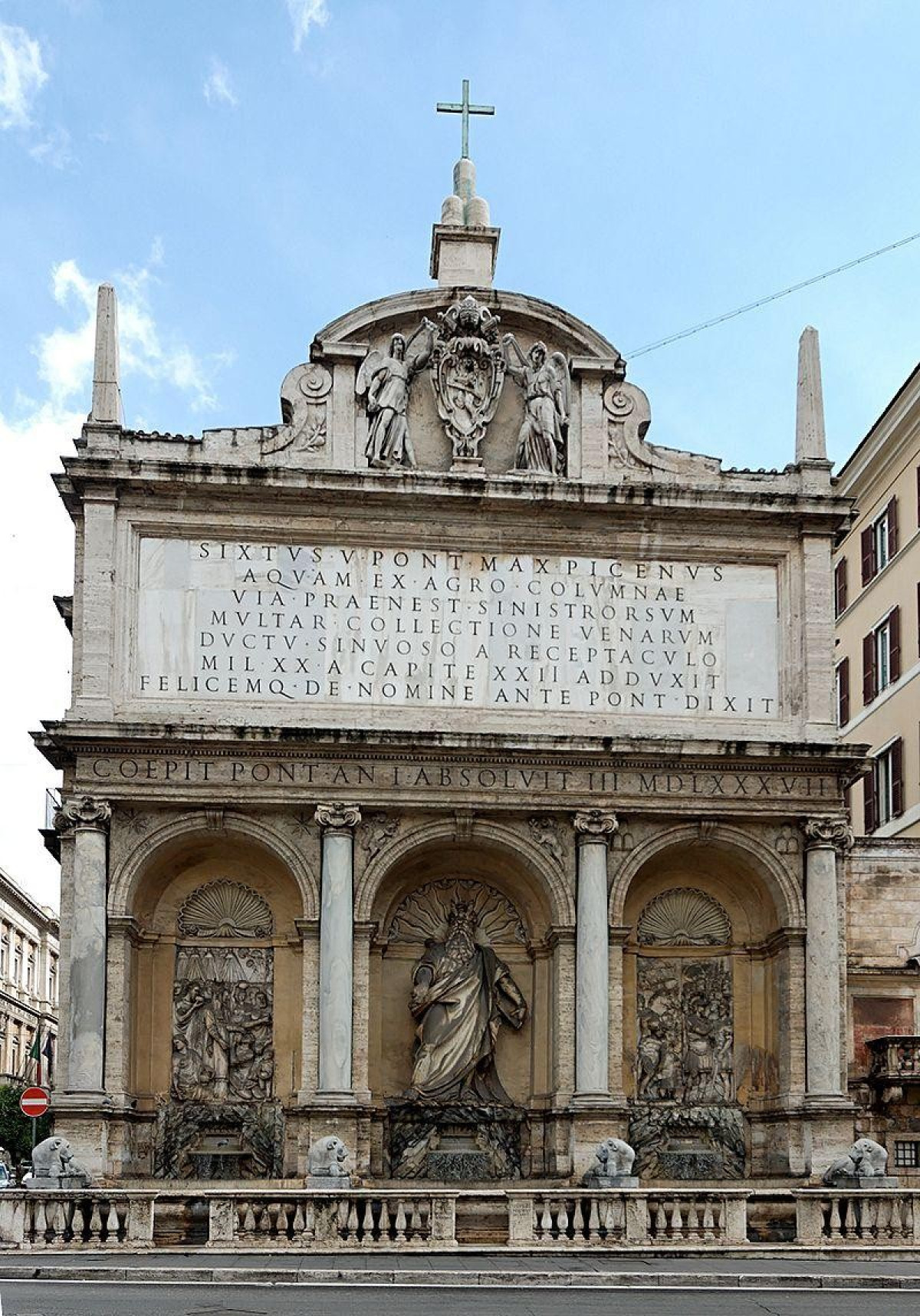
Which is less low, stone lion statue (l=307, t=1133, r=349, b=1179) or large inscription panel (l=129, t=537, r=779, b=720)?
large inscription panel (l=129, t=537, r=779, b=720)

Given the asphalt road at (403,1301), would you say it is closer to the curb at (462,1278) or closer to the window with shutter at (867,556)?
the curb at (462,1278)

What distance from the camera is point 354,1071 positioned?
29844mm

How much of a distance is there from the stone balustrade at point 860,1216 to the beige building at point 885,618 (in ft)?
52.7

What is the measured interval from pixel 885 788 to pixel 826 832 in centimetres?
1210

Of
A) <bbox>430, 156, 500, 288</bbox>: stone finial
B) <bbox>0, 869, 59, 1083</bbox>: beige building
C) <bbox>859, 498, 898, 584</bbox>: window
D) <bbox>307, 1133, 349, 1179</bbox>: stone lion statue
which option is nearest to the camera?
<bbox>307, 1133, 349, 1179</bbox>: stone lion statue

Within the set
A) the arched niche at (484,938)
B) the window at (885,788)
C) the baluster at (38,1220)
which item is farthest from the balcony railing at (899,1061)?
the baluster at (38,1220)

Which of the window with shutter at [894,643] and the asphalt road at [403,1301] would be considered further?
the window with shutter at [894,643]

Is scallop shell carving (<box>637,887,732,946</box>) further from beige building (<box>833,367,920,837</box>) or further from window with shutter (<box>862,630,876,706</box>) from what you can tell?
window with shutter (<box>862,630,876,706</box>)

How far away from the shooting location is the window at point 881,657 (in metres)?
42.5

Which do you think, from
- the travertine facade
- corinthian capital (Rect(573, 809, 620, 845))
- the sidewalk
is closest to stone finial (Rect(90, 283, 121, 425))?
the travertine facade

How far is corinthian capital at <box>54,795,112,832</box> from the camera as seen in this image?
2994 centimetres

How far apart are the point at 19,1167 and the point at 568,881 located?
33.5 m

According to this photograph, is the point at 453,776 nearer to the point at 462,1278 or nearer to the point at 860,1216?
the point at 860,1216

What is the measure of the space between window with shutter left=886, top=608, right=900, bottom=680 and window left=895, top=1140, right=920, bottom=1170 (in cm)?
1285
